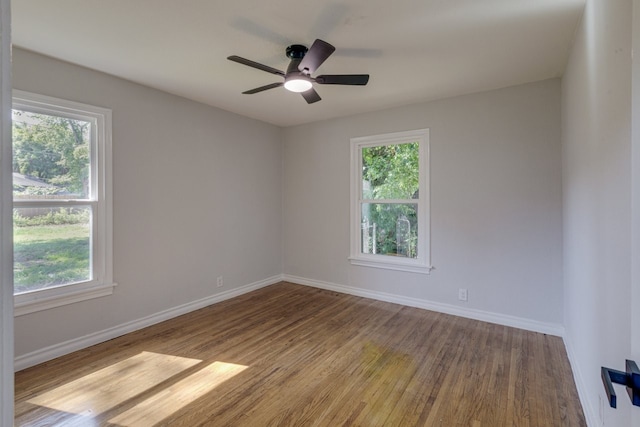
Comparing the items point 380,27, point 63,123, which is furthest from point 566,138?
point 63,123

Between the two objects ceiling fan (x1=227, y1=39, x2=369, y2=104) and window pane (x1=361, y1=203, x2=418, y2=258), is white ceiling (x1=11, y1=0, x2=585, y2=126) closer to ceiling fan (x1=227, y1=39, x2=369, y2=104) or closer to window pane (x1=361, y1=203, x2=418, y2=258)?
ceiling fan (x1=227, y1=39, x2=369, y2=104)

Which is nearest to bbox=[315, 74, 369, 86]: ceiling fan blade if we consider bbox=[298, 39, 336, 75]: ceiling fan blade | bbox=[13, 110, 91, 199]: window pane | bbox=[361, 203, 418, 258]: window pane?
bbox=[298, 39, 336, 75]: ceiling fan blade

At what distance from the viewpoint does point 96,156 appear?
297cm

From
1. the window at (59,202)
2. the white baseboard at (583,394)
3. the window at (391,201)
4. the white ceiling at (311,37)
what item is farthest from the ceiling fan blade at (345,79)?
the white baseboard at (583,394)

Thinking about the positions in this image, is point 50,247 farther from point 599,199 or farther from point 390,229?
point 599,199

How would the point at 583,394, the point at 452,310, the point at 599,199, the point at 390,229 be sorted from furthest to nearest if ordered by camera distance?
the point at 390,229 < the point at 452,310 < the point at 583,394 < the point at 599,199

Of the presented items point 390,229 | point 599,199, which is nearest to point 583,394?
point 599,199

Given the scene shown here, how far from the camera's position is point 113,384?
7.61ft

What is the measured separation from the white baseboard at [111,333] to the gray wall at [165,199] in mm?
50

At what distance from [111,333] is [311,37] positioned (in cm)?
329

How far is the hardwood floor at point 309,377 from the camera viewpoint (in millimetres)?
2002

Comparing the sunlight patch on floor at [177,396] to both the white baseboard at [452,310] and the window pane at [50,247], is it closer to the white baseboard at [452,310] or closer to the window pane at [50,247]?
the window pane at [50,247]

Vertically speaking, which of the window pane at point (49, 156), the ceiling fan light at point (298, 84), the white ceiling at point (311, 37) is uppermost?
the white ceiling at point (311, 37)

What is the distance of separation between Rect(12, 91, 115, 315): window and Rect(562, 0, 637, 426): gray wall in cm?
371
